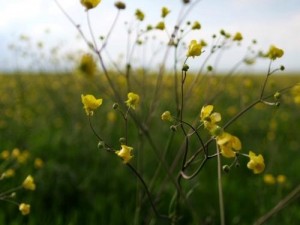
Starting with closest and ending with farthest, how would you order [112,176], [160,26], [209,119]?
[209,119]
[160,26]
[112,176]

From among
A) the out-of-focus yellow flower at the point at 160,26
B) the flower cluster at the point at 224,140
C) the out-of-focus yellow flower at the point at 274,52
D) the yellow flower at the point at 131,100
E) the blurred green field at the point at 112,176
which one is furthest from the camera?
the blurred green field at the point at 112,176

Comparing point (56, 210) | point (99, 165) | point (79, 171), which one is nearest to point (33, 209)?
point (56, 210)

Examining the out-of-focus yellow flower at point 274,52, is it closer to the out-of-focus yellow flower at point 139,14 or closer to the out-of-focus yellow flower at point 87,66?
the out-of-focus yellow flower at point 139,14

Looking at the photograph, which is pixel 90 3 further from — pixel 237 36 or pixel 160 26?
pixel 237 36

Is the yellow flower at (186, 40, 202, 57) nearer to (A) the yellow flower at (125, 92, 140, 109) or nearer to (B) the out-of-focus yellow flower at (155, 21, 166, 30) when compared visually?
(A) the yellow flower at (125, 92, 140, 109)

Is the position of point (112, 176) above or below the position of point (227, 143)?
below

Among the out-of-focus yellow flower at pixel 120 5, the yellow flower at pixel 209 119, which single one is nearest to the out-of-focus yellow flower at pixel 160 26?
the out-of-focus yellow flower at pixel 120 5

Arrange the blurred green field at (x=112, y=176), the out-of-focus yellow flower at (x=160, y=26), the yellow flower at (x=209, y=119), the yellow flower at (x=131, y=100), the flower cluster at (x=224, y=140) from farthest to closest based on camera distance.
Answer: the blurred green field at (x=112, y=176) < the out-of-focus yellow flower at (x=160, y=26) < the yellow flower at (x=131, y=100) < the yellow flower at (x=209, y=119) < the flower cluster at (x=224, y=140)

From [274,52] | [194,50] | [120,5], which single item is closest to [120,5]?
[120,5]

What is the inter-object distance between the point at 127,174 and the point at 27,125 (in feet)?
5.14

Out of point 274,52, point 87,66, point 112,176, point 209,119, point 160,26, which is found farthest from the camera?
point 112,176

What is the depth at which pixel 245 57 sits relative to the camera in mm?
2451

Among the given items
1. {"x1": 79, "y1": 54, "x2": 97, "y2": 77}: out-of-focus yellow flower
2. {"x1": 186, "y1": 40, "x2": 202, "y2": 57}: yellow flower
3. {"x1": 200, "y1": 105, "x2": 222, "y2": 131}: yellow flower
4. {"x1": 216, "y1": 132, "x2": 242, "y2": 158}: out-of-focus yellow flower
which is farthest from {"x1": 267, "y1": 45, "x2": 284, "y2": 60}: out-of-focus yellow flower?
{"x1": 79, "y1": 54, "x2": 97, "y2": 77}: out-of-focus yellow flower

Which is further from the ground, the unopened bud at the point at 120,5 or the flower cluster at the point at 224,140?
the unopened bud at the point at 120,5
